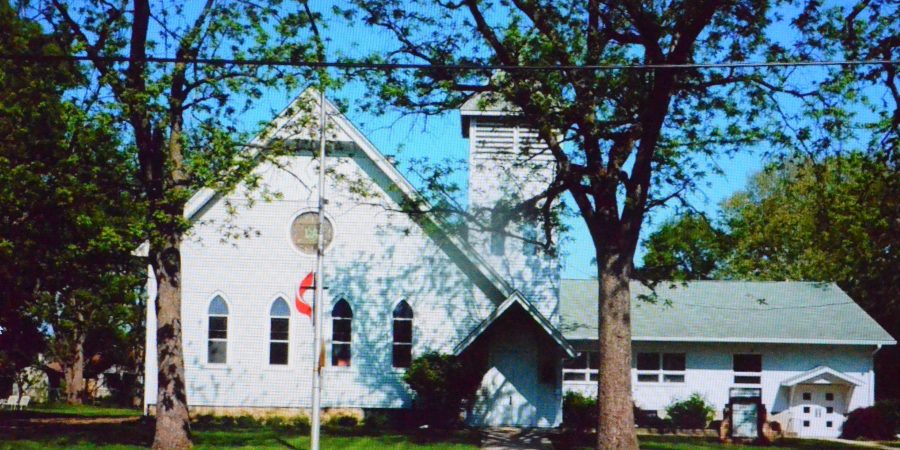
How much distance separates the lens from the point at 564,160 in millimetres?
21234

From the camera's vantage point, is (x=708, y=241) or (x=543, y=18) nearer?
(x=543, y=18)

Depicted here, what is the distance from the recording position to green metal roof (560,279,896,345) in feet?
116

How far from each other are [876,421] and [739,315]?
5788mm

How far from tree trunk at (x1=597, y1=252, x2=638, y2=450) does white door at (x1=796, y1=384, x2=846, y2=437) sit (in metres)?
16.4

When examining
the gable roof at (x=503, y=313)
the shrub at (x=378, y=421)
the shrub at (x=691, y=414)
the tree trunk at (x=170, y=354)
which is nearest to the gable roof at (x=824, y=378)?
the shrub at (x=691, y=414)

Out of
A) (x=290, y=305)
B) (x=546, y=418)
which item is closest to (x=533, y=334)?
(x=546, y=418)

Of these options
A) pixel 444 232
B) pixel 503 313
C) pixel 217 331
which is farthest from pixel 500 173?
pixel 217 331

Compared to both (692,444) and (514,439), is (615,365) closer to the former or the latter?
(514,439)

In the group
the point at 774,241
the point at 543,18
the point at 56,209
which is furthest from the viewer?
the point at 774,241

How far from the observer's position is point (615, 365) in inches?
821

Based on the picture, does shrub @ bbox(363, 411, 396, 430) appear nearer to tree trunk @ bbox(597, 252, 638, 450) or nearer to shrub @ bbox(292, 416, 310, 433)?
shrub @ bbox(292, 416, 310, 433)

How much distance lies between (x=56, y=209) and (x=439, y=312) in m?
11.6

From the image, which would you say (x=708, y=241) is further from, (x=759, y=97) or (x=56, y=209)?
(x=56, y=209)

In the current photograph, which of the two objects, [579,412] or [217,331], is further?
[579,412]
